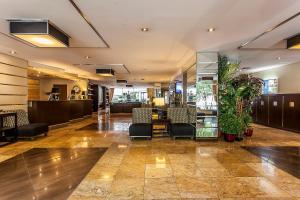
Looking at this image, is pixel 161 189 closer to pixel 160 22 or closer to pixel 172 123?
pixel 160 22

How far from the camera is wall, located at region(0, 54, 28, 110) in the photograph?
24.7ft

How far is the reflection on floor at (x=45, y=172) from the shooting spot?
3252mm

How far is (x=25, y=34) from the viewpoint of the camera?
4480mm

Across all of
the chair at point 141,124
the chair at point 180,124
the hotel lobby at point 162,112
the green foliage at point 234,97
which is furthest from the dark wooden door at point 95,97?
the green foliage at point 234,97

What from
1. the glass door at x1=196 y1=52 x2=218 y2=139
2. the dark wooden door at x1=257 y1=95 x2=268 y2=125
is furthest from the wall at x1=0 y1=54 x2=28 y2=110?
the dark wooden door at x1=257 y1=95 x2=268 y2=125

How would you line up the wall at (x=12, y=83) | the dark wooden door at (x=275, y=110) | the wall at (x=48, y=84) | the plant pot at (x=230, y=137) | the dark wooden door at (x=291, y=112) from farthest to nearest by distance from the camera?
1. the wall at (x=48, y=84)
2. the dark wooden door at (x=275, y=110)
3. the dark wooden door at (x=291, y=112)
4. the wall at (x=12, y=83)
5. the plant pot at (x=230, y=137)

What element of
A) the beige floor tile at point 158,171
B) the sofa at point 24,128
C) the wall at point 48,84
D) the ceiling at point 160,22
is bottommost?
the beige floor tile at point 158,171

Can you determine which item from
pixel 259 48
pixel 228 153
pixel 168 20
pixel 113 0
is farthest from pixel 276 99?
pixel 113 0

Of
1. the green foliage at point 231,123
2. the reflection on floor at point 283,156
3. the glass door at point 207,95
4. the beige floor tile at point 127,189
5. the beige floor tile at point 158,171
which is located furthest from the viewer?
the glass door at point 207,95

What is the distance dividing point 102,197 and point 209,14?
142 inches

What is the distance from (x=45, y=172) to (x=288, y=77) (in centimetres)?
1028

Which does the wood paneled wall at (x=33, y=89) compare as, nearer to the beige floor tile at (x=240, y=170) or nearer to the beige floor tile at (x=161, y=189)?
the beige floor tile at (x=161, y=189)

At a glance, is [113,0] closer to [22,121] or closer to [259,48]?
[259,48]

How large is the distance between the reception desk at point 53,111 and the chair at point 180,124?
5263mm
